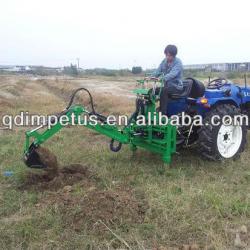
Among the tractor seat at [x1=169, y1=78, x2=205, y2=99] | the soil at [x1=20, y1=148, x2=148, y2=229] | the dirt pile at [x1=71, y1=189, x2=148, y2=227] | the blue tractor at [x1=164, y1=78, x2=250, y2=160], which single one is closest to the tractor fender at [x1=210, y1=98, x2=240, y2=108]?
the blue tractor at [x1=164, y1=78, x2=250, y2=160]

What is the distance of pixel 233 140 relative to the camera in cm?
781

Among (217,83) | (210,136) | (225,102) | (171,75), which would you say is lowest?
(210,136)

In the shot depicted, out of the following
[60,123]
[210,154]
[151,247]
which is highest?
[60,123]

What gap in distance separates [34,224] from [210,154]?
12.0 ft

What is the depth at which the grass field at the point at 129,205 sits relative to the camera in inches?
175

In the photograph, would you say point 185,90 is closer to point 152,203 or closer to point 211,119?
point 211,119

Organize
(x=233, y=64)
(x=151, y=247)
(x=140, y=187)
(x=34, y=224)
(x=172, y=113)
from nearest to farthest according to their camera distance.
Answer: (x=151, y=247)
(x=34, y=224)
(x=140, y=187)
(x=172, y=113)
(x=233, y=64)

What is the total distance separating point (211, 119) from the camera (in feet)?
23.5

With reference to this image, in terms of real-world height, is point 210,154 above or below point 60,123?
below

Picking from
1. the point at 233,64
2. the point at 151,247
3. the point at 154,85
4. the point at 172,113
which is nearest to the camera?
the point at 151,247

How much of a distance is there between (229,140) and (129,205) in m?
3.33

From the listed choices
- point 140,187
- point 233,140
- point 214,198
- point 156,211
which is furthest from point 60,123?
point 233,140

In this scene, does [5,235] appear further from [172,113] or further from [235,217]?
[172,113]

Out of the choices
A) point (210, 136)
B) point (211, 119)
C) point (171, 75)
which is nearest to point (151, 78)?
point (171, 75)
